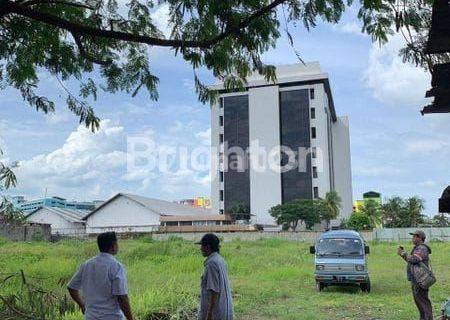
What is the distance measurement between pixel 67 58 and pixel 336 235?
39.5 ft

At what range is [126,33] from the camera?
15.1 feet

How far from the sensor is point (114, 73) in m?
5.60

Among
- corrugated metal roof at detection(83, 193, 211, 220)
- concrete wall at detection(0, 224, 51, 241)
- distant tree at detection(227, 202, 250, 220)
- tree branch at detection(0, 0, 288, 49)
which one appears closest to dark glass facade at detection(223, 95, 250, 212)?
distant tree at detection(227, 202, 250, 220)

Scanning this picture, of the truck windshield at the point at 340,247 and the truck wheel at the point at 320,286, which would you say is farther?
the truck windshield at the point at 340,247

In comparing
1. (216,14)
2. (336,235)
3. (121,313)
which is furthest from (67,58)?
(336,235)

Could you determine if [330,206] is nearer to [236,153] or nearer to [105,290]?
[236,153]

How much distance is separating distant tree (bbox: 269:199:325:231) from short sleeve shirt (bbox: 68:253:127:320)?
202 ft

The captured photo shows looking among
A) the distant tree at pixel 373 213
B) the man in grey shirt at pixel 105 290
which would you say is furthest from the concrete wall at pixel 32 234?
the man in grey shirt at pixel 105 290

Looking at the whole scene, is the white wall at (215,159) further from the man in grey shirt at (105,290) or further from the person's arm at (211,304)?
the man in grey shirt at (105,290)

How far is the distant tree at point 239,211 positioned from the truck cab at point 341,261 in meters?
58.3

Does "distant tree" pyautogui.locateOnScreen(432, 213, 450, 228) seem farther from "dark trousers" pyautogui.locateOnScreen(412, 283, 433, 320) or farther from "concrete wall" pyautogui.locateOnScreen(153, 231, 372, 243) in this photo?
"dark trousers" pyautogui.locateOnScreen(412, 283, 433, 320)

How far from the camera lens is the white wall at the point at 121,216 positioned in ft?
251

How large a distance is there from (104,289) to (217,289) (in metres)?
1.06

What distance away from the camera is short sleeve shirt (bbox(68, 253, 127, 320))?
443cm
